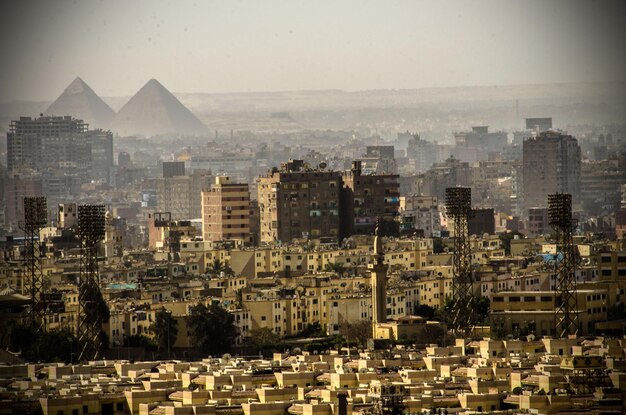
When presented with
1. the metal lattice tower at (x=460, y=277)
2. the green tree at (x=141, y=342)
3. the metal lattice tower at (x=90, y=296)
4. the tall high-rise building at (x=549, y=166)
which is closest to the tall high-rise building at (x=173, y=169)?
the tall high-rise building at (x=549, y=166)

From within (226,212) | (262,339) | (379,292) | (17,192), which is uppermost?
(17,192)

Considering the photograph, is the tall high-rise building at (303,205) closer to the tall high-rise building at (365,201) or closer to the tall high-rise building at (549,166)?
the tall high-rise building at (365,201)

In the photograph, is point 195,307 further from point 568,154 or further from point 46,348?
point 568,154

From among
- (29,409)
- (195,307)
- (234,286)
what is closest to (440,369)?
(29,409)

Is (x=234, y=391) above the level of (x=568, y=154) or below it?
below

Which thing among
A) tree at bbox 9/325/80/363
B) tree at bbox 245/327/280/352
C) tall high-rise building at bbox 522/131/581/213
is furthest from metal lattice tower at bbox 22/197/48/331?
tall high-rise building at bbox 522/131/581/213

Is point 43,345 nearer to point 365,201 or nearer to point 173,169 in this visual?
point 365,201

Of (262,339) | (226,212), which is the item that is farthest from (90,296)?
(226,212)
